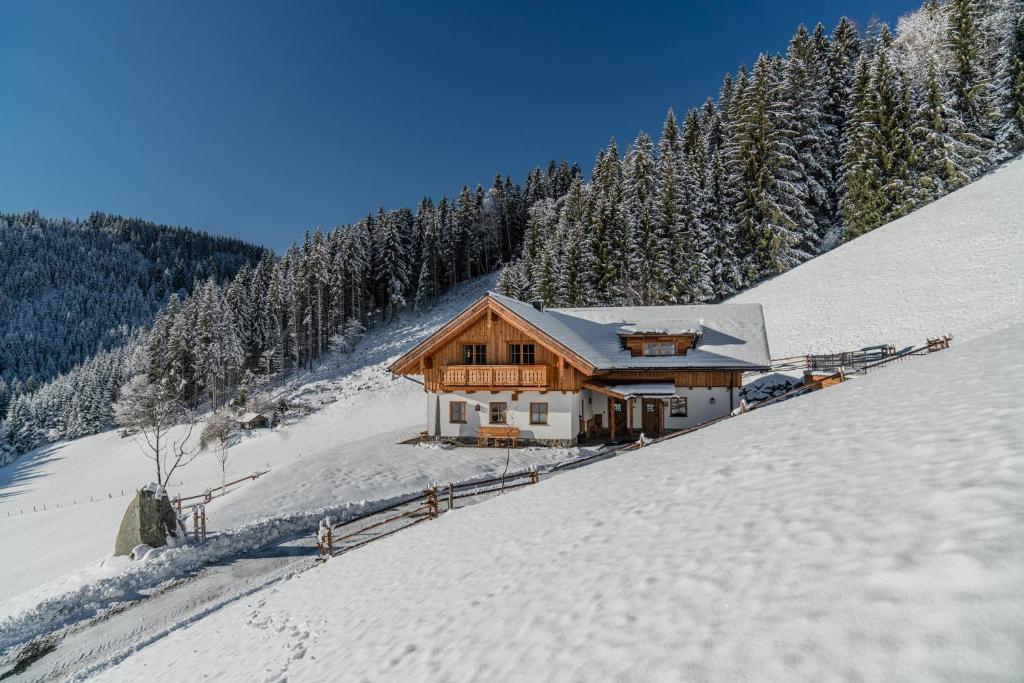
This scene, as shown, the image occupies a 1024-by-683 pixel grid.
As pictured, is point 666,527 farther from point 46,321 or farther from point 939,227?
point 46,321

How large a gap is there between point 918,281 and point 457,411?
1251 inches

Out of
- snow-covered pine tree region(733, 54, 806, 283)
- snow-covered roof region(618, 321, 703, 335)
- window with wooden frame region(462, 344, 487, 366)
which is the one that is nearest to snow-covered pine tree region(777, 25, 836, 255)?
snow-covered pine tree region(733, 54, 806, 283)

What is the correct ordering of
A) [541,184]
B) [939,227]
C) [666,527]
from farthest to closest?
1. [541,184]
2. [939,227]
3. [666,527]

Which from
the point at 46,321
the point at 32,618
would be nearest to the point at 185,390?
the point at 32,618

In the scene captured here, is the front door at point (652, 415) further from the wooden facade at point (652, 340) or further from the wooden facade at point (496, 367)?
the wooden facade at point (496, 367)

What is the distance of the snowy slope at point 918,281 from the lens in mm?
28109

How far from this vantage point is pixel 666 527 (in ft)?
22.1

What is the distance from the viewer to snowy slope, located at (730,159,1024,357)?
2811 cm

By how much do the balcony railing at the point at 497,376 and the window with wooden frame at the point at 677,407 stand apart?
302 inches

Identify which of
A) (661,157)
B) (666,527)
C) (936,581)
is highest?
(661,157)

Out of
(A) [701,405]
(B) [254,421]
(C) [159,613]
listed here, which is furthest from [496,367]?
(B) [254,421]

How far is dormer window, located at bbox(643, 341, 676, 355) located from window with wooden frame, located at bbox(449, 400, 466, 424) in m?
11.1

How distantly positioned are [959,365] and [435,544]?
12.8 m

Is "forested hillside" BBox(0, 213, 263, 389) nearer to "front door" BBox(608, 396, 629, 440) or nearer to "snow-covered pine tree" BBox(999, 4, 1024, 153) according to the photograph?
"front door" BBox(608, 396, 629, 440)
